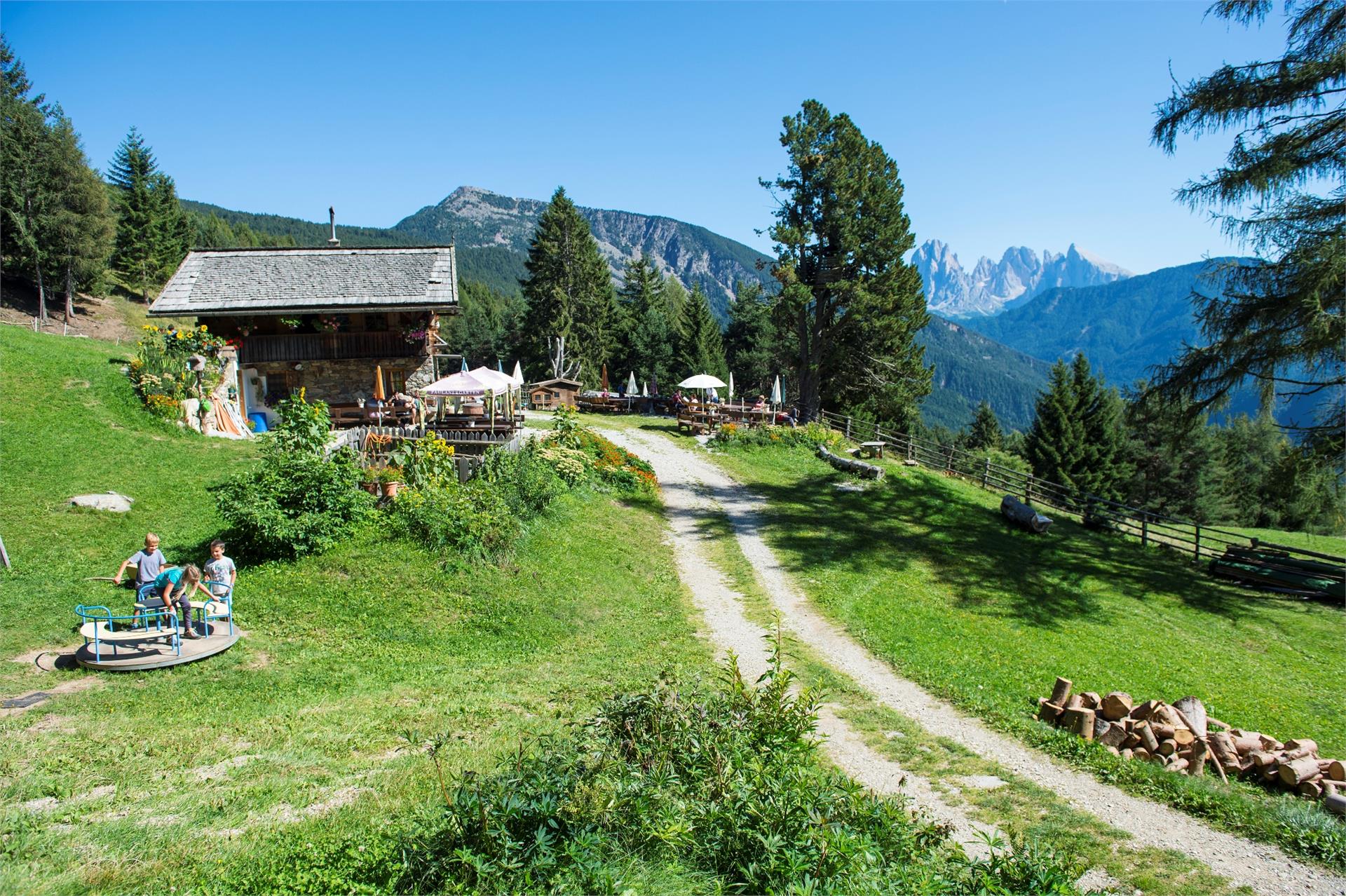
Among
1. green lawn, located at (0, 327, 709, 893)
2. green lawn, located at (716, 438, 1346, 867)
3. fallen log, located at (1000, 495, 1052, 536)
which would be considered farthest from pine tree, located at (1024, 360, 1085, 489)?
green lawn, located at (0, 327, 709, 893)

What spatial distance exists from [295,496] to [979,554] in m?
15.8

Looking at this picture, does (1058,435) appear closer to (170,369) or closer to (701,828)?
(170,369)

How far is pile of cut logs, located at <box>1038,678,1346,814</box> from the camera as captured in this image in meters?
8.38

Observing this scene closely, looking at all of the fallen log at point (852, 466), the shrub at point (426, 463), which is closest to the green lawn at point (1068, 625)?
the fallen log at point (852, 466)

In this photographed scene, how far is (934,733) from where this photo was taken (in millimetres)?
9211

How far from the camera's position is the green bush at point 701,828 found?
4703 millimetres

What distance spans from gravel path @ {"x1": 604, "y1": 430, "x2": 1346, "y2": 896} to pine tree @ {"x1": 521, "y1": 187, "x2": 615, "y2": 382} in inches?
1506

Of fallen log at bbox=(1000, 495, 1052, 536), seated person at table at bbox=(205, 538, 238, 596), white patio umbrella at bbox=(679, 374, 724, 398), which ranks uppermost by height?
white patio umbrella at bbox=(679, 374, 724, 398)

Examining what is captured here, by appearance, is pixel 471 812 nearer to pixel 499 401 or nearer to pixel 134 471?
pixel 134 471

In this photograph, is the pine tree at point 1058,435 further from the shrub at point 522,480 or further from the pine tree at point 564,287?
the shrub at point 522,480

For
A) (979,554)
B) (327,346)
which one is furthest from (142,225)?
(979,554)

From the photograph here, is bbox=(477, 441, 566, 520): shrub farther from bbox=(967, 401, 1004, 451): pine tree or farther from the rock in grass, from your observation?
bbox=(967, 401, 1004, 451): pine tree

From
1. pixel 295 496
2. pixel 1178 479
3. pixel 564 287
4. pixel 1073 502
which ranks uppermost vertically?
pixel 564 287

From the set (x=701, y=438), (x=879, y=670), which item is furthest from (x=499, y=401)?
(x=879, y=670)
